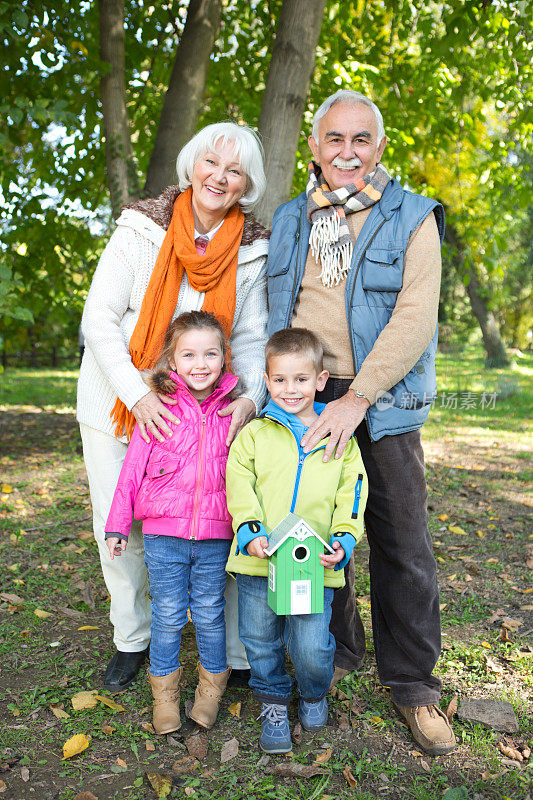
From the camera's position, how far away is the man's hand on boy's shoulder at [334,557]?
2.47 meters

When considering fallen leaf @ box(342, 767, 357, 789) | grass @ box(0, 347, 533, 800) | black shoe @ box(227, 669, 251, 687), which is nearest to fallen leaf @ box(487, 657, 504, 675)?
grass @ box(0, 347, 533, 800)

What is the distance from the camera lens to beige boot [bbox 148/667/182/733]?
273cm

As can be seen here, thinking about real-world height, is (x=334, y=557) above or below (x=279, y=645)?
above

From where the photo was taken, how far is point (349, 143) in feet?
8.94

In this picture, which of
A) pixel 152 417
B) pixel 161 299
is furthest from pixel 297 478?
pixel 161 299

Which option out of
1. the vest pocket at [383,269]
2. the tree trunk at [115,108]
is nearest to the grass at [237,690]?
the vest pocket at [383,269]

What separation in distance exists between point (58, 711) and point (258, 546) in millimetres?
1229

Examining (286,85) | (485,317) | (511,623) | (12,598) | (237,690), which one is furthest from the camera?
(485,317)

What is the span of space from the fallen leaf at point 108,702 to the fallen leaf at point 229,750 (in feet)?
1.68

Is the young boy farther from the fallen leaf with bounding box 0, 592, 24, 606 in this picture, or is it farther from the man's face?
the fallen leaf with bounding box 0, 592, 24, 606

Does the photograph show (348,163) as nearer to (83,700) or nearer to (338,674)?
(338,674)

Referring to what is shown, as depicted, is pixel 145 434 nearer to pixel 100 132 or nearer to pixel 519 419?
pixel 100 132

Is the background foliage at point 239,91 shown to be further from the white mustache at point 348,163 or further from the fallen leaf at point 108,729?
the fallen leaf at point 108,729

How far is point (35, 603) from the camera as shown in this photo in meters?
3.92
